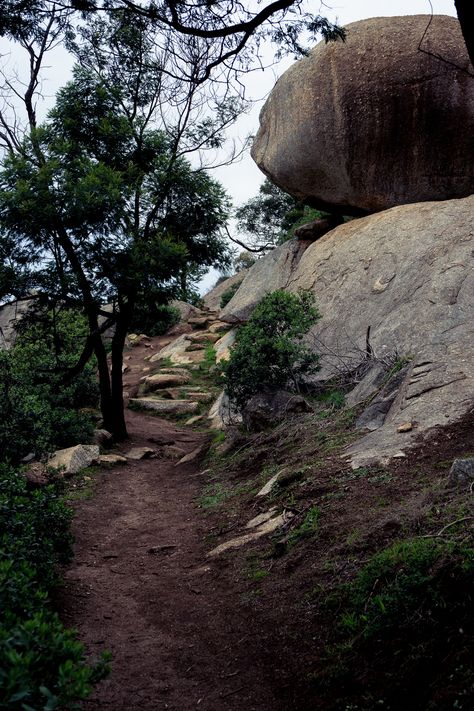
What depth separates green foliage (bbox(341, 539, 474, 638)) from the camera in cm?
378

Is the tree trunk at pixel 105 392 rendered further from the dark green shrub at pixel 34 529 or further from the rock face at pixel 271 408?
the dark green shrub at pixel 34 529

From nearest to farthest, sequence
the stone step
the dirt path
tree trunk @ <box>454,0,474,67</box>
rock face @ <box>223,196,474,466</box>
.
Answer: tree trunk @ <box>454,0,474,67</box>
the dirt path
rock face @ <box>223,196,474,466</box>
the stone step

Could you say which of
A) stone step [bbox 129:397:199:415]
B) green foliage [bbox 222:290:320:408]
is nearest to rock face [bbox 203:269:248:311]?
stone step [bbox 129:397:199:415]

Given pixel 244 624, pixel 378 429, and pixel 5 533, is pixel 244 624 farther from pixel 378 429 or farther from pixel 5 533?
pixel 378 429

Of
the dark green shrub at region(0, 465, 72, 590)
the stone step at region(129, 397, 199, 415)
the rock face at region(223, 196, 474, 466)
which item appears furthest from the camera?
the stone step at region(129, 397, 199, 415)

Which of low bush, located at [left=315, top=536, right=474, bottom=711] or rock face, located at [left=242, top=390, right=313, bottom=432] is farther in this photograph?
rock face, located at [left=242, top=390, right=313, bottom=432]

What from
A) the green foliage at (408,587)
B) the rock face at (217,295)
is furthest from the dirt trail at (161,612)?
the rock face at (217,295)

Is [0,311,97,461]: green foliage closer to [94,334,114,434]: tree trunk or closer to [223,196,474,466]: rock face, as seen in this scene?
[94,334,114,434]: tree trunk

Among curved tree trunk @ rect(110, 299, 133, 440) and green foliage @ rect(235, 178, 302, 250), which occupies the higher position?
green foliage @ rect(235, 178, 302, 250)

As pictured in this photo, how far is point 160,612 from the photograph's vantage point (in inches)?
218

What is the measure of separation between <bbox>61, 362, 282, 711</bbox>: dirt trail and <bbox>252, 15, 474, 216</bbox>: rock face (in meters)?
8.46

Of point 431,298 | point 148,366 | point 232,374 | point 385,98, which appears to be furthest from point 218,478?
point 148,366

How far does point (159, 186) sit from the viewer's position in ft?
44.1

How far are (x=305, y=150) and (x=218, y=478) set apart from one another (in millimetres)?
8430
